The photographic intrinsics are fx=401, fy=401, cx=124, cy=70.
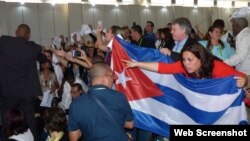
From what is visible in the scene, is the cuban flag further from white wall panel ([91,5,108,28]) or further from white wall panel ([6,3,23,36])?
white wall panel ([91,5,108,28])

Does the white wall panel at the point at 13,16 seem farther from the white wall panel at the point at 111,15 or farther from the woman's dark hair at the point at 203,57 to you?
the woman's dark hair at the point at 203,57

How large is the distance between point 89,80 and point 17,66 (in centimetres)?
95

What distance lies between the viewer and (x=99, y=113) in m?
2.91

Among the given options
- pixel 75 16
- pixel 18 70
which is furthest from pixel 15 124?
pixel 75 16

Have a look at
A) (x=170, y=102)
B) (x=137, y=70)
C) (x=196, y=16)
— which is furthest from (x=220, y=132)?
(x=196, y=16)

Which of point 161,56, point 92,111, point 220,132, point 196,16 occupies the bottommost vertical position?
point 220,132

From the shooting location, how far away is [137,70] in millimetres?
4406

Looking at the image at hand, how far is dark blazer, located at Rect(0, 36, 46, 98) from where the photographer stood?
16.6 feet

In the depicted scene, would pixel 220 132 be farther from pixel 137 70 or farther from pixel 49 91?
pixel 49 91

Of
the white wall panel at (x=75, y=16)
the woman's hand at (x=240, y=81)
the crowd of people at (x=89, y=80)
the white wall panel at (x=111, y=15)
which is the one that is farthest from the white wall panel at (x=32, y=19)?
the woman's hand at (x=240, y=81)

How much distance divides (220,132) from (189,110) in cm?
79

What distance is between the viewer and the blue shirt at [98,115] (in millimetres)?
2912

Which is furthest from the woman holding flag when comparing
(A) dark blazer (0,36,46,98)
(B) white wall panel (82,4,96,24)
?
(B) white wall panel (82,4,96,24)

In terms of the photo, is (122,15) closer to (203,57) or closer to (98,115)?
(203,57)
